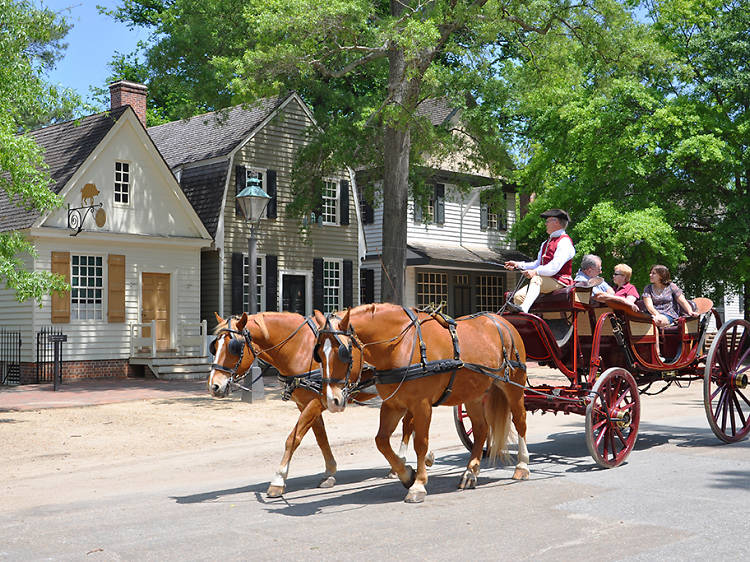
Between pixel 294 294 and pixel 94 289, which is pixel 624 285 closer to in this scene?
pixel 94 289

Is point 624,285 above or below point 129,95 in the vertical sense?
below

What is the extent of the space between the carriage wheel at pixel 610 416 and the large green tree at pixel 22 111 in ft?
33.2

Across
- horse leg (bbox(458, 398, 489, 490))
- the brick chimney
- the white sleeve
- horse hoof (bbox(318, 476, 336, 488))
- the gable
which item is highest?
the brick chimney

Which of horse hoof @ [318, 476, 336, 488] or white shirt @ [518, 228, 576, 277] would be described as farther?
white shirt @ [518, 228, 576, 277]

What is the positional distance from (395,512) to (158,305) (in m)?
18.7

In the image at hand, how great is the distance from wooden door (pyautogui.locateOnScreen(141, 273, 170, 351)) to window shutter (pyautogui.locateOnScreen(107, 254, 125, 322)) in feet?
2.47

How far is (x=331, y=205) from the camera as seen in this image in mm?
28578

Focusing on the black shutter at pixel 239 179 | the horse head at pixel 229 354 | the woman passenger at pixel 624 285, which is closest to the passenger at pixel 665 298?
the woman passenger at pixel 624 285

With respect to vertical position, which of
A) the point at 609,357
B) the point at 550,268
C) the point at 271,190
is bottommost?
the point at 609,357

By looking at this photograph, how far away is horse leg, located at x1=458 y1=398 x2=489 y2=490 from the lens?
26.8 ft

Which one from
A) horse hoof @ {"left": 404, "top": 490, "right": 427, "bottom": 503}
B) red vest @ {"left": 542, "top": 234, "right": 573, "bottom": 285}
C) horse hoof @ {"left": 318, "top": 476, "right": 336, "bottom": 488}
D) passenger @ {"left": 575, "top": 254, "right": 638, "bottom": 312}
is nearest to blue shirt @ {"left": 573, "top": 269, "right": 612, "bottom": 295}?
passenger @ {"left": 575, "top": 254, "right": 638, "bottom": 312}

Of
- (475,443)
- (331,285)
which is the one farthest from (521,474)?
(331,285)

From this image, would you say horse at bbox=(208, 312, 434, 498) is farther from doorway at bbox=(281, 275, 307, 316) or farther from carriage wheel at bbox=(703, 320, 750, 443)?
doorway at bbox=(281, 275, 307, 316)

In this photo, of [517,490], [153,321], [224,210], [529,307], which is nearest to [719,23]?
[224,210]
